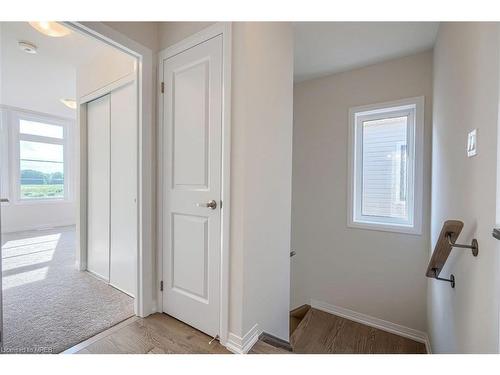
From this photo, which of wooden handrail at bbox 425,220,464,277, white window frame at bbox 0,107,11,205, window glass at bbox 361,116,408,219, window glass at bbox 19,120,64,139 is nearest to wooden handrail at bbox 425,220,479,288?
wooden handrail at bbox 425,220,464,277

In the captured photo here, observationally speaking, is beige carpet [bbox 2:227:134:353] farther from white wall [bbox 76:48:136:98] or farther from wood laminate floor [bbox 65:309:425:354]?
white wall [bbox 76:48:136:98]

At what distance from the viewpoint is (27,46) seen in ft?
7.53

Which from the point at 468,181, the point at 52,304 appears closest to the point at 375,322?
the point at 468,181

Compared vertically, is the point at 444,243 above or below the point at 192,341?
above

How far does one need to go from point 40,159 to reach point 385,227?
6505mm

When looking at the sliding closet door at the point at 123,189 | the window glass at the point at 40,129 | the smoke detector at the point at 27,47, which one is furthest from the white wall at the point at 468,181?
the window glass at the point at 40,129

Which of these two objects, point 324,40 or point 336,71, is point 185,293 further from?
point 336,71

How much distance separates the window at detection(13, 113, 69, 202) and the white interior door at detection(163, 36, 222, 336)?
489cm

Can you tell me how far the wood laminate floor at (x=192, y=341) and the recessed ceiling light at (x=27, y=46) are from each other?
2.83 meters

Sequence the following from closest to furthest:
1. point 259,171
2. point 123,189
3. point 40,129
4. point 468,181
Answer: point 468,181, point 259,171, point 123,189, point 40,129

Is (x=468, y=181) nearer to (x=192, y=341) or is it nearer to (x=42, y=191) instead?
(x=192, y=341)

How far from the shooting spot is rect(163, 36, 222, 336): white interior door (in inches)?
58.5
